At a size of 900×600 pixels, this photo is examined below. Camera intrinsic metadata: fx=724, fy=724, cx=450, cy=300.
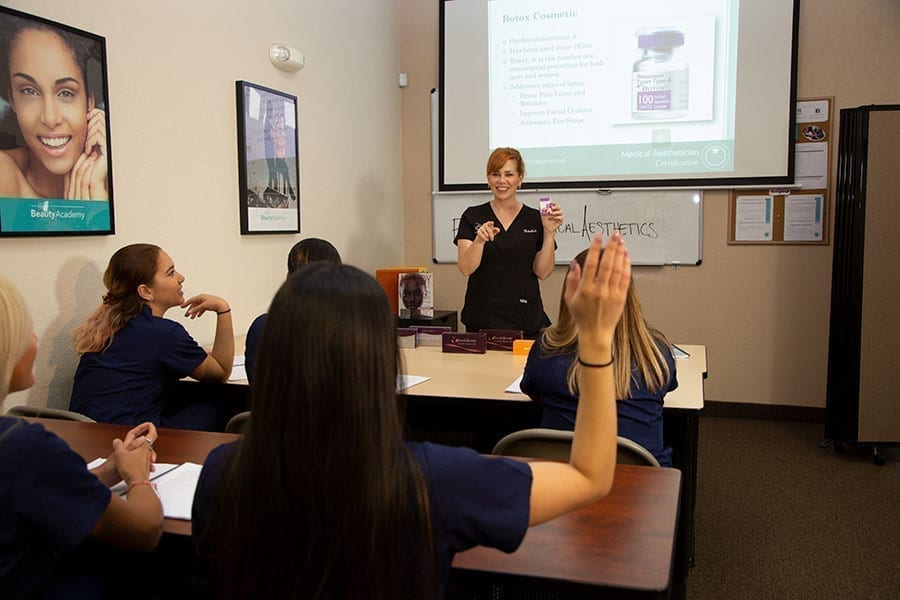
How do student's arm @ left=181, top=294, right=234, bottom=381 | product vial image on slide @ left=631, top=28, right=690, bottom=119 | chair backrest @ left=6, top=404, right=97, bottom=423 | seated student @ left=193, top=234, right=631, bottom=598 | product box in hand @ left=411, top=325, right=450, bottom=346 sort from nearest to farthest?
seated student @ left=193, top=234, right=631, bottom=598
chair backrest @ left=6, top=404, right=97, bottom=423
student's arm @ left=181, top=294, right=234, bottom=381
product box in hand @ left=411, top=325, right=450, bottom=346
product vial image on slide @ left=631, top=28, right=690, bottom=119

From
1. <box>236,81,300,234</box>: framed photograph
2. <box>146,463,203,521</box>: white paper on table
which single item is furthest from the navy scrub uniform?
<box>146,463,203,521</box>: white paper on table

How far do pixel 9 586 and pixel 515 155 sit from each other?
2687 millimetres

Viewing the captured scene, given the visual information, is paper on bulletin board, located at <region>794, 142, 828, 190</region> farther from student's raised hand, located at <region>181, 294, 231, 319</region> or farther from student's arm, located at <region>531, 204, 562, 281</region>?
student's raised hand, located at <region>181, 294, 231, 319</region>

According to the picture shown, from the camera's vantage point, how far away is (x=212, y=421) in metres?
2.49

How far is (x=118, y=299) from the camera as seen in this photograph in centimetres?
225

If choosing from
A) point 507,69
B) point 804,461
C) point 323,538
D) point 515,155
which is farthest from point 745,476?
point 323,538

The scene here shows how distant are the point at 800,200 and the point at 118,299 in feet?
11.9

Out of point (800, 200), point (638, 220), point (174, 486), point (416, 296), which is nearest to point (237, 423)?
point (174, 486)

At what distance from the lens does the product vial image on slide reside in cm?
418

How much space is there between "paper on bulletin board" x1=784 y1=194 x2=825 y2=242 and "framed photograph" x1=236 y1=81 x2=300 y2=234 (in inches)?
109

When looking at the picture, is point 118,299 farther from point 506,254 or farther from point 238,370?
point 506,254

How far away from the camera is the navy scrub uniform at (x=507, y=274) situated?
134 inches

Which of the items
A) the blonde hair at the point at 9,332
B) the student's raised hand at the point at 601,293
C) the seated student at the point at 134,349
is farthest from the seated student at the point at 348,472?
the seated student at the point at 134,349

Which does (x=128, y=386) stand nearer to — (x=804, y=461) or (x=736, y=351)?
(x=804, y=461)
